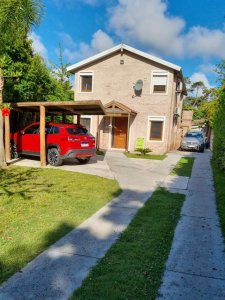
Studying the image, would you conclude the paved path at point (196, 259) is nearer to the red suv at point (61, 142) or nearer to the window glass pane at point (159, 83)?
the red suv at point (61, 142)

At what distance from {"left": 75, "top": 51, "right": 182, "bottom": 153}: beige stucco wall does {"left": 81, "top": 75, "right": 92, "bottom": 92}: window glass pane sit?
447mm

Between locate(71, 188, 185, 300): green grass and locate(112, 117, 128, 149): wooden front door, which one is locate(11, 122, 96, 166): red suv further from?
locate(112, 117, 128, 149): wooden front door

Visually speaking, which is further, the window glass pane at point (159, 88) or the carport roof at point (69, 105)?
the window glass pane at point (159, 88)

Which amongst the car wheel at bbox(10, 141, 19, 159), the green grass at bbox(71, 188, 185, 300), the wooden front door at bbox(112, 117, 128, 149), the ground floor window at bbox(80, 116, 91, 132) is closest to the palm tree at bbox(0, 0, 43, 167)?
the green grass at bbox(71, 188, 185, 300)

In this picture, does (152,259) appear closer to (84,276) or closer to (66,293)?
(84,276)

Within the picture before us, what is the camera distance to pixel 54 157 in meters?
11.9

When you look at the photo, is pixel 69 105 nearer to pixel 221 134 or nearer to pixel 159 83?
pixel 221 134

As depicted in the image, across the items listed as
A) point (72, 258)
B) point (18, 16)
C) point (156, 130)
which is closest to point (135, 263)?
point (72, 258)

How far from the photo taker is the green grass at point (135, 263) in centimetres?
310

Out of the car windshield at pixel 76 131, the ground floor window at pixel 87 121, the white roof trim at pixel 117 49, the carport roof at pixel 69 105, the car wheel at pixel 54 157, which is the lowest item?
→ the car wheel at pixel 54 157

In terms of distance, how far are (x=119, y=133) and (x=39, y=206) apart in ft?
50.1

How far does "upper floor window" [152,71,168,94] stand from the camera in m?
19.6

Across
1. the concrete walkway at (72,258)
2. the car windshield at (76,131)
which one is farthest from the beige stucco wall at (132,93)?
the concrete walkway at (72,258)

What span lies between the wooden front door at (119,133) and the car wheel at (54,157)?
9.57 meters
